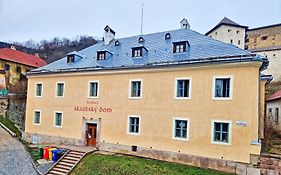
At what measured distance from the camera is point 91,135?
21.3m

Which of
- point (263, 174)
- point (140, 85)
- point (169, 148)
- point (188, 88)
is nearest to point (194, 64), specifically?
point (188, 88)

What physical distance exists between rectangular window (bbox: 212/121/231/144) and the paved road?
467 inches

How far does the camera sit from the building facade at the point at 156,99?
15.5 meters

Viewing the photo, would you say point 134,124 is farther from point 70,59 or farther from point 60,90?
point 70,59

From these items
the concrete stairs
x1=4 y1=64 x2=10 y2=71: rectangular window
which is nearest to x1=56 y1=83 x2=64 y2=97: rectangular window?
the concrete stairs

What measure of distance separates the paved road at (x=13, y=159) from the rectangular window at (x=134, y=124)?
709 cm

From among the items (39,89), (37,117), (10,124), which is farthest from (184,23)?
(10,124)

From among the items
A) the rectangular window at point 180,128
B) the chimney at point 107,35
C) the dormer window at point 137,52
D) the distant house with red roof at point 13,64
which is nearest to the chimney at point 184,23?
the dormer window at point 137,52

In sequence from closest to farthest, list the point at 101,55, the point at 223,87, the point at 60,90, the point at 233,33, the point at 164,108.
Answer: the point at 223,87 < the point at 164,108 < the point at 101,55 < the point at 60,90 < the point at 233,33

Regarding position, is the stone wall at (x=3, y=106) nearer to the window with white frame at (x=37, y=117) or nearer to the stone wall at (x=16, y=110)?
the stone wall at (x=16, y=110)

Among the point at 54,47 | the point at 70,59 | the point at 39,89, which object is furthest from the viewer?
the point at 54,47

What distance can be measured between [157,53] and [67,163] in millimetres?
10297

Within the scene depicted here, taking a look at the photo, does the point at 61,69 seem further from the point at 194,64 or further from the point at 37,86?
the point at 194,64

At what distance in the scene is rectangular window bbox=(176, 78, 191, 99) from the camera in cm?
1730
